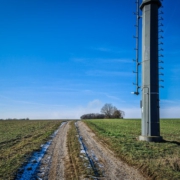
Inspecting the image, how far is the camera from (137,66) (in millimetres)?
18547

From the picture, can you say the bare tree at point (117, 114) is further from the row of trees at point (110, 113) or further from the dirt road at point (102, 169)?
the dirt road at point (102, 169)

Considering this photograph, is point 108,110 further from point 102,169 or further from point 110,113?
point 102,169

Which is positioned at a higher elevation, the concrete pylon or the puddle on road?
the concrete pylon

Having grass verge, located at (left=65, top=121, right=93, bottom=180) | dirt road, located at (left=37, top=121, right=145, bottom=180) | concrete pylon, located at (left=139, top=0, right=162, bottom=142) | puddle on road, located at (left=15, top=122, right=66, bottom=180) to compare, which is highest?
concrete pylon, located at (left=139, top=0, right=162, bottom=142)

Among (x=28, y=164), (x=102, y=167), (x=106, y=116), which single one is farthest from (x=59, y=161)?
(x=106, y=116)

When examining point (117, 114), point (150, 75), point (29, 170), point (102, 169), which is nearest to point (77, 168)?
point (102, 169)

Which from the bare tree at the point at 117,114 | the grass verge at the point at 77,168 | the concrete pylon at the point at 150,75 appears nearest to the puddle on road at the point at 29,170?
the grass verge at the point at 77,168

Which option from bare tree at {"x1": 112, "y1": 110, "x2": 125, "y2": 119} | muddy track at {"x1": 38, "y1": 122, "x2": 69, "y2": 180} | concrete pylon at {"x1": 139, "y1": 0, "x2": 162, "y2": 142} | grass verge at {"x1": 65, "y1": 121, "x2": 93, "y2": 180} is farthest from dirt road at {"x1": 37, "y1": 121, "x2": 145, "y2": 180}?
bare tree at {"x1": 112, "y1": 110, "x2": 125, "y2": 119}

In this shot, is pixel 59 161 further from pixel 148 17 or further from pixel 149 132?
pixel 148 17

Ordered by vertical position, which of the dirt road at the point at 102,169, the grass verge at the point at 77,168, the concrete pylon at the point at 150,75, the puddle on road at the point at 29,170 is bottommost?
the puddle on road at the point at 29,170

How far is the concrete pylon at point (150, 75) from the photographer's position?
16609 millimetres

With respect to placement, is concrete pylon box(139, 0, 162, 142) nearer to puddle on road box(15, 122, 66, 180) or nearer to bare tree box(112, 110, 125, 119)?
puddle on road box(15, 122, 66, 180)

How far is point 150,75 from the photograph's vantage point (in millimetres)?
16766

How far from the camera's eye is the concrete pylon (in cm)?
1661
